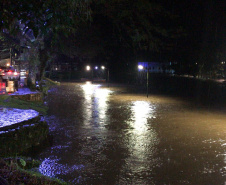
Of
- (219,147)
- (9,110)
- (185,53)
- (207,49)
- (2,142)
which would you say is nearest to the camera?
(2,142)

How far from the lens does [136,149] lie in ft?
24.3

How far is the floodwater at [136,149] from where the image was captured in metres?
5.63

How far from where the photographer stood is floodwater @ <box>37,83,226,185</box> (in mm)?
5629

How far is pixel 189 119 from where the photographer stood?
38.4 ft

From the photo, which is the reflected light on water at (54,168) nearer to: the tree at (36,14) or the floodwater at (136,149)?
the floodwater at (136,149)

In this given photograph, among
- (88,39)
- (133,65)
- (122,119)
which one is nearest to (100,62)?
(133,65)

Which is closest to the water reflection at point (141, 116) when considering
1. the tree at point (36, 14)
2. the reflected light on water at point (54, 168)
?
the reflected light on water at point (54, 168)

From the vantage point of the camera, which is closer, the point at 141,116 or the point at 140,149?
the point at 140,149

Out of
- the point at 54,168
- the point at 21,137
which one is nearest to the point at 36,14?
the point at 54,168

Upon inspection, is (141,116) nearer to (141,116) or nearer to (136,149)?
(141,116)

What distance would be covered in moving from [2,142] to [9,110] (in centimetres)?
316

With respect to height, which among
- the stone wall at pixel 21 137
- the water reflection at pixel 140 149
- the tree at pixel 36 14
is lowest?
the water reflection at pixel 140 149

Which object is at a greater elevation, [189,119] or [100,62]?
[100,62]

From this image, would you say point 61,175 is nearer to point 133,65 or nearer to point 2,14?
point 2,14
